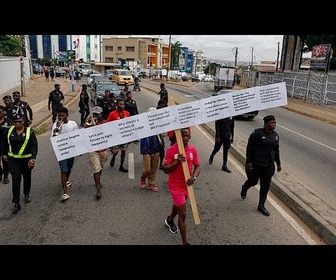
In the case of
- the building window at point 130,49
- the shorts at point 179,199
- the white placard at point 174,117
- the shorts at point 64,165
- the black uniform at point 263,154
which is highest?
the building window at point 130,49

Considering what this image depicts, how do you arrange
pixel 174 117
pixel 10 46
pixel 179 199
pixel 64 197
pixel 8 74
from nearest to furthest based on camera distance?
pixel 179 199 < pixel 174 117 < pixel 64 197 < pixel 8 74 < pixel 10 46

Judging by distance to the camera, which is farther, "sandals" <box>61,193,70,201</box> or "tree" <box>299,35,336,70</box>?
"tree" <box>299,35,336,70</box>

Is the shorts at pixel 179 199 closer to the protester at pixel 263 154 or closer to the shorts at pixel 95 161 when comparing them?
the protester at pixel 263 154

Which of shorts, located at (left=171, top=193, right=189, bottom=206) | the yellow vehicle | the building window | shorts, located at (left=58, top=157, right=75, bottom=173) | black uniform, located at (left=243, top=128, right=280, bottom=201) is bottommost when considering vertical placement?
the yellow vehicle

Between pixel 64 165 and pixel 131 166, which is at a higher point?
pixel 64 165

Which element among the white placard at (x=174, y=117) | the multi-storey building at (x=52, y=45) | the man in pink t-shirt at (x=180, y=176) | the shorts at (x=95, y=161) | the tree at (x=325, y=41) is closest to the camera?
the man in pink t-shirt at (x=180, y=176)

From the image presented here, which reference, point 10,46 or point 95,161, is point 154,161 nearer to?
point 95,161

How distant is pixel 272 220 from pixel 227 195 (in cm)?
119

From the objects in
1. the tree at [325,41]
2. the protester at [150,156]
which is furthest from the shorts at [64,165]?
the tree at [325,41]

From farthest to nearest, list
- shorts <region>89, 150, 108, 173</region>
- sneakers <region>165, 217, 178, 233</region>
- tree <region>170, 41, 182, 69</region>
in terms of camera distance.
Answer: tree <region>170, 41, 182, 69</region> < shorts <region>89, 150, 108, 173</region> < sneakers <region>165, 217, 178, 233</region>

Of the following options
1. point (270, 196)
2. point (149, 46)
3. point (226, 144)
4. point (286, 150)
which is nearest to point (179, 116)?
point (270, 196)

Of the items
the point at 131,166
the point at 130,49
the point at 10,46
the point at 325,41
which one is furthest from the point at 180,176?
the point at 130,49

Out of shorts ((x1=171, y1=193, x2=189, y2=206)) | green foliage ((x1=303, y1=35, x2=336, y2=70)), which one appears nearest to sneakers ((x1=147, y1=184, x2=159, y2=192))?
shorts ((x1=171, y1=193, x2=189, y2=206))

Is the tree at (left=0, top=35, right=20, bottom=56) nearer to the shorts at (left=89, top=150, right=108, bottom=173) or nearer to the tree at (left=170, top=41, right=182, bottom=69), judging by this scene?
the shorts at (left=89, top=150, right=108, bottom=173)
